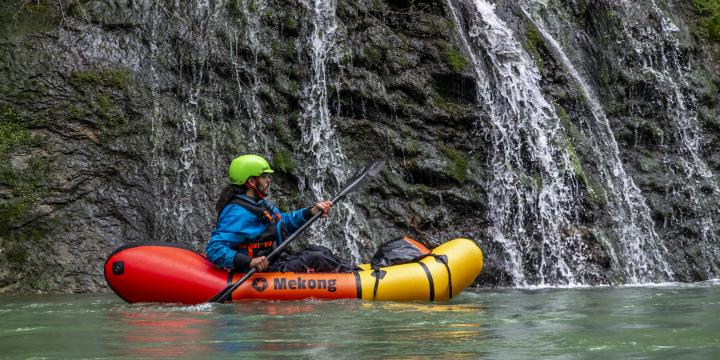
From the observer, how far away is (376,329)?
187 inches

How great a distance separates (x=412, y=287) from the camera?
21.7 feet

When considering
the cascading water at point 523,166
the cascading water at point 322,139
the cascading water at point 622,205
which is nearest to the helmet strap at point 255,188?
the cascading water at point 322,139

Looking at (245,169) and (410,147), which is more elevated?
(410,147)

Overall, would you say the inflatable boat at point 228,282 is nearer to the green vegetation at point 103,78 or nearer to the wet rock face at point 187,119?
the wet rock face at point 187,119

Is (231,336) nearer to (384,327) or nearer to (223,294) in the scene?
(384,327)

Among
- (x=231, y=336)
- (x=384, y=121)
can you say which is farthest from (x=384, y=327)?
(x=384, y=121)

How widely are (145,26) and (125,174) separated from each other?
175cm

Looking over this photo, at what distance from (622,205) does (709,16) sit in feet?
12.2

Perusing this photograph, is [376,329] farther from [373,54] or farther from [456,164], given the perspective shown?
[373,54]

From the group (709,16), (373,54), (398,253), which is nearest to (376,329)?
(398,253)

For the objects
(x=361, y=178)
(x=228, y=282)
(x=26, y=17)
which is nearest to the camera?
(x=228, y=282)

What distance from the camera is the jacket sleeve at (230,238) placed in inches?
256

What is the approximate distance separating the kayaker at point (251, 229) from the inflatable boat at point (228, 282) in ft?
0.49

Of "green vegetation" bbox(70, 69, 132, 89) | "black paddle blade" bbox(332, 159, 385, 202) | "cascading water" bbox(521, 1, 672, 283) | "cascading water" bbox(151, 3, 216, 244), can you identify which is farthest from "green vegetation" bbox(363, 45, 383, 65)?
"green vegetation" bbox(70, 69, 132, 89)
